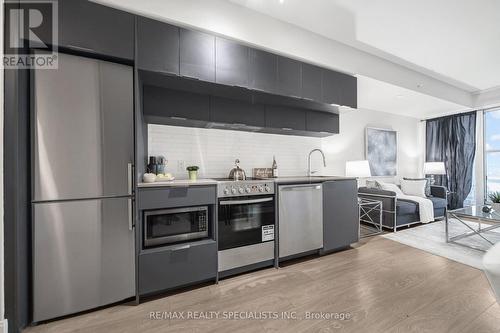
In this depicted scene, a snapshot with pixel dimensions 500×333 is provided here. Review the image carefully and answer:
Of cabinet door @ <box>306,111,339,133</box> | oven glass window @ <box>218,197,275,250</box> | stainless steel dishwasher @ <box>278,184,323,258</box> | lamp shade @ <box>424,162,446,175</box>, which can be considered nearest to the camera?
oven glass window @ <box>218,197,275,250</box>

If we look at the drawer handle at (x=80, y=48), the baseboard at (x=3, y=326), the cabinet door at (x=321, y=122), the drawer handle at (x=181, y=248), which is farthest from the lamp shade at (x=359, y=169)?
the baseboard at (x=3, y=326)

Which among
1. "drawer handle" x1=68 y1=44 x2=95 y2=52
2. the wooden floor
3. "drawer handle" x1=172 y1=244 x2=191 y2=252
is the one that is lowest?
the wooden floor

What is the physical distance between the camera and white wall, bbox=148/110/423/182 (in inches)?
102

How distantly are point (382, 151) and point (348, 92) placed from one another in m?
2.68

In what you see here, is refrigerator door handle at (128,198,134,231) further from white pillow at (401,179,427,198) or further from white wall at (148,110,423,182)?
white pillow at (401,179,427,198)

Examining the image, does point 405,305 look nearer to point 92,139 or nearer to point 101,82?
point 92,139

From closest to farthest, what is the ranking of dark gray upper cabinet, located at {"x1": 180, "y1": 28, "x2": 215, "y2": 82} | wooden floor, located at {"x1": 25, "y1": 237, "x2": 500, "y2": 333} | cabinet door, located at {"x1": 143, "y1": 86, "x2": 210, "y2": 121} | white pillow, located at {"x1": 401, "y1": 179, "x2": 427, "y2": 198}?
wooden floor, located at {"x1": 25, "y1": 237, "x2": 500, "y2": 333} → dark gray upper cabinet, located at {"x1": 180, "y1": 28, "x2": 215, "y2": 82} → cabinet door, located at {"x1": 143, "y1": 86, "x2": 210, "y2": 121} → white pillow, located at {"x1": 401, "y1": 179, "x2": 427, "y2": 198}

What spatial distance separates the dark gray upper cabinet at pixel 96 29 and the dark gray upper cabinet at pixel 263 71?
1160 mm

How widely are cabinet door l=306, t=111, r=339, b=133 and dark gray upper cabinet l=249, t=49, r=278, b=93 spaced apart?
1046 millimetres

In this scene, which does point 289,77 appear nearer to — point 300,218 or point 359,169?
point 300,218

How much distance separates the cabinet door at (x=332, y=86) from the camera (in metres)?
2.82

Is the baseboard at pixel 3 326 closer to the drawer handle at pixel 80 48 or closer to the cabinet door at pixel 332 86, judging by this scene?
the drawer handle at pixel 80 48

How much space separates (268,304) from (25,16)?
9.14 ft

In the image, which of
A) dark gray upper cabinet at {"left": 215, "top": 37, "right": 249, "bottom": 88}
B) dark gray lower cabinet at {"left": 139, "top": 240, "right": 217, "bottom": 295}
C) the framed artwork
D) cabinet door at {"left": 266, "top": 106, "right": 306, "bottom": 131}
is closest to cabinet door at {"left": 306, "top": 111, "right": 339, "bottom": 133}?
cabinet door at {"left": 266, "top": 106, "right": 306, "bottom": 131}
